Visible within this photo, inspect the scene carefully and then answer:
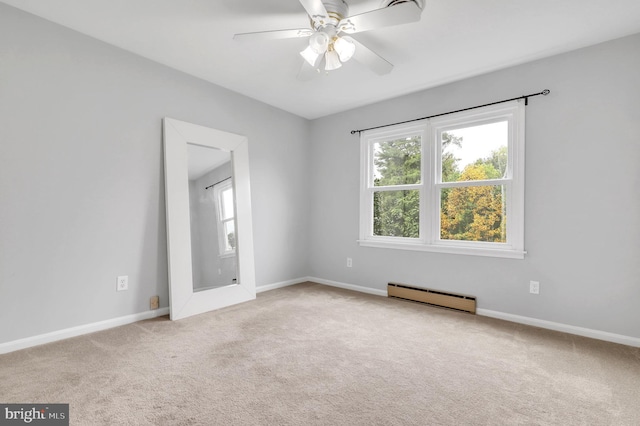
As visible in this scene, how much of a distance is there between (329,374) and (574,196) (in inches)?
99.9

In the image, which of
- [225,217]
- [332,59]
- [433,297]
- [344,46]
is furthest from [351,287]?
[344,46]

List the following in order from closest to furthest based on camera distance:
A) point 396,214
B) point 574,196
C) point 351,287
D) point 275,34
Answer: point 275,34 < point 574,196 < point 396,214 < point 351,287

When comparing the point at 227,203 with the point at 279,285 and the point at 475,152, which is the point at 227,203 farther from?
the point at 475,152

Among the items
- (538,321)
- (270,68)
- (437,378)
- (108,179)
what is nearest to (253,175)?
(270,68)

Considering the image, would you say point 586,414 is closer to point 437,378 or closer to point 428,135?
point 437,378

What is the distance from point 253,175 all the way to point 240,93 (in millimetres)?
993

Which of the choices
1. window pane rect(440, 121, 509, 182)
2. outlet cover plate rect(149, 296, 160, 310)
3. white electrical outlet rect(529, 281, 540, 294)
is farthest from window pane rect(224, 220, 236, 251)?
white electrical outlet rect(529, 281, 540, 294)

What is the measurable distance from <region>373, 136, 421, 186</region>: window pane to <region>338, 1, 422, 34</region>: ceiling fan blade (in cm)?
193

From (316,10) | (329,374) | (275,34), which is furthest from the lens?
(275,34)

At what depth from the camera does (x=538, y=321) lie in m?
2.78

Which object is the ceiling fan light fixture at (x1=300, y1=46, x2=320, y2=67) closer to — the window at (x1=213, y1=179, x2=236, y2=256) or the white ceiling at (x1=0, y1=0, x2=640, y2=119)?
the white ceiling at (x1=0, y1=0, x2=640, y2=119)

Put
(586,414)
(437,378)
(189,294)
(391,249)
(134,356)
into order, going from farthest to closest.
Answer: (391,249) < (189,294) < (134,356) < (437,378) < (586,414)

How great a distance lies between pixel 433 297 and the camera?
11.1 ft

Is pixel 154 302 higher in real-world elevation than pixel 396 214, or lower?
lower
